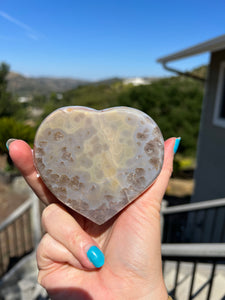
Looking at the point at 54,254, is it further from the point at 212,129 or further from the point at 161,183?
the point at 212,129

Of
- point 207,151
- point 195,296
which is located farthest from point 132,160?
point 207,151

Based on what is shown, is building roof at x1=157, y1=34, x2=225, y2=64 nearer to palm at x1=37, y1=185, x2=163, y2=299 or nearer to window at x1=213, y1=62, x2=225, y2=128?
window at x1=213, y1=62, x2=225, y2=128

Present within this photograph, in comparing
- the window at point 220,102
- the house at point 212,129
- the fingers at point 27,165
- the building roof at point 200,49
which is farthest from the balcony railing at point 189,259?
the building roof at point 200,49

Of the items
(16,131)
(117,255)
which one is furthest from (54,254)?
(16,131)

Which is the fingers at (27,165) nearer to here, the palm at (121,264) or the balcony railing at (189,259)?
the palm at (121,264)

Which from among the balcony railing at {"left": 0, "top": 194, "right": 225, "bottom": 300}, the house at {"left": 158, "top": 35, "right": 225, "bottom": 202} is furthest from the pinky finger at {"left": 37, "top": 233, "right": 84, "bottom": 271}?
the house at {"left": 158, "top": 35, "right": 225, "bottom": 202}
